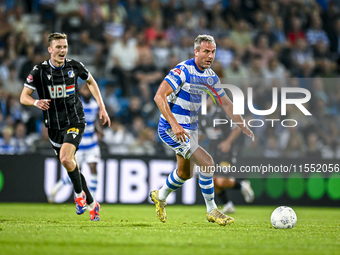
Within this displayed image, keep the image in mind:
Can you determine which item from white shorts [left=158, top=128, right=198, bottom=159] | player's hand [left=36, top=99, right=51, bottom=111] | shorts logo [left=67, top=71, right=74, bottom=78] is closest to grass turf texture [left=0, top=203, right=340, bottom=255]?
white shorts [left=158, top=128, right=198, bottom=159]

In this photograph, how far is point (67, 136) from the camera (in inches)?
265

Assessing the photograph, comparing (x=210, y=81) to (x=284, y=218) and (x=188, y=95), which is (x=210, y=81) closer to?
(x=188, y=95)

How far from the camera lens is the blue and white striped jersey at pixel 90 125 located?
31.6 ft

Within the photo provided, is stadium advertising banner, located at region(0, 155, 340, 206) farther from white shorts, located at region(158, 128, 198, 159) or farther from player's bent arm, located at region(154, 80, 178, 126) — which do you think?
player's bent arm, located at region(154, 80, 178, 126)

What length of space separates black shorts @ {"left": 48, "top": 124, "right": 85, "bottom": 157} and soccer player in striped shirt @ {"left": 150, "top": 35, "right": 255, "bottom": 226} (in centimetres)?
117

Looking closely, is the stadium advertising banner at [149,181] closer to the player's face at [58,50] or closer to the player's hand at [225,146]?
the player's hand at [225,146]

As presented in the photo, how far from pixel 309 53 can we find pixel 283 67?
143 cm

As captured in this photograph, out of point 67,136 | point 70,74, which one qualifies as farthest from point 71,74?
point 67,136

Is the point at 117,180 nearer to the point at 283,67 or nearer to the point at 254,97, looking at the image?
the point at 254,97

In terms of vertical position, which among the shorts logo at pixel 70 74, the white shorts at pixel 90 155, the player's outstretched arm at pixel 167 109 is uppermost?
the shorts logo at pixel 70 74

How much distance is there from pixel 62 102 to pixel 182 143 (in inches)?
71.9

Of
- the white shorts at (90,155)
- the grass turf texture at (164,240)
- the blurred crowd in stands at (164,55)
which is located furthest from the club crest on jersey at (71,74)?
the blurred crowd in stands at (164,55)

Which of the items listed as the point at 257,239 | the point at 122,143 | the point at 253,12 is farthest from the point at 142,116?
the point at 257,239

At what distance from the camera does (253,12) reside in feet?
55.8
